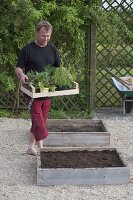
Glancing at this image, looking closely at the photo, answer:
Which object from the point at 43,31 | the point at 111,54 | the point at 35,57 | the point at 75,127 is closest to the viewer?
the point at 43,31

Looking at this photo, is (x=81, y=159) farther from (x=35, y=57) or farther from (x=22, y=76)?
(x=35, y=57)

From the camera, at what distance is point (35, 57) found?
6.02 m

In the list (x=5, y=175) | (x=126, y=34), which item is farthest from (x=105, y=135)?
(x=126, y=34)

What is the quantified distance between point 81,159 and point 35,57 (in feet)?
4.32

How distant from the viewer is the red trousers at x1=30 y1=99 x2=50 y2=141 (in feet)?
20.0

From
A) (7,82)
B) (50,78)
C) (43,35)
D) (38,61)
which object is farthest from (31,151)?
(7,82)

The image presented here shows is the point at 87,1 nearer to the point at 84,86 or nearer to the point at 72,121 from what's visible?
the point at 84,86

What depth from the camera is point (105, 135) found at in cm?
697

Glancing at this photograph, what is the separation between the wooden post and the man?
2.99 metres

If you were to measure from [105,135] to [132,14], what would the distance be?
354 cm

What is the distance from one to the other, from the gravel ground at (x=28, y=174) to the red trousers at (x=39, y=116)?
0.34 m

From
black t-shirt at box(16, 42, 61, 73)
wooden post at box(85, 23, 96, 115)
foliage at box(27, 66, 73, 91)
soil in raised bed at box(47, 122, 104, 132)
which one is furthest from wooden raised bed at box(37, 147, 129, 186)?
wooden post at box(85, 23, 96, 115)

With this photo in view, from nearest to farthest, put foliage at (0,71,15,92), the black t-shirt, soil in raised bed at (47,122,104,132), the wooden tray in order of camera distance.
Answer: the wooden tray < the black t-shirt < soil in raised bed at (47,122,104,132) < foliage at (0,71,15,92)

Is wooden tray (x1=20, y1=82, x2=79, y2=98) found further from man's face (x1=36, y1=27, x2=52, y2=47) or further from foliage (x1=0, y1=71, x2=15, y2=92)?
foliage (x1=0, y1=71, x2=15, y2=92)
